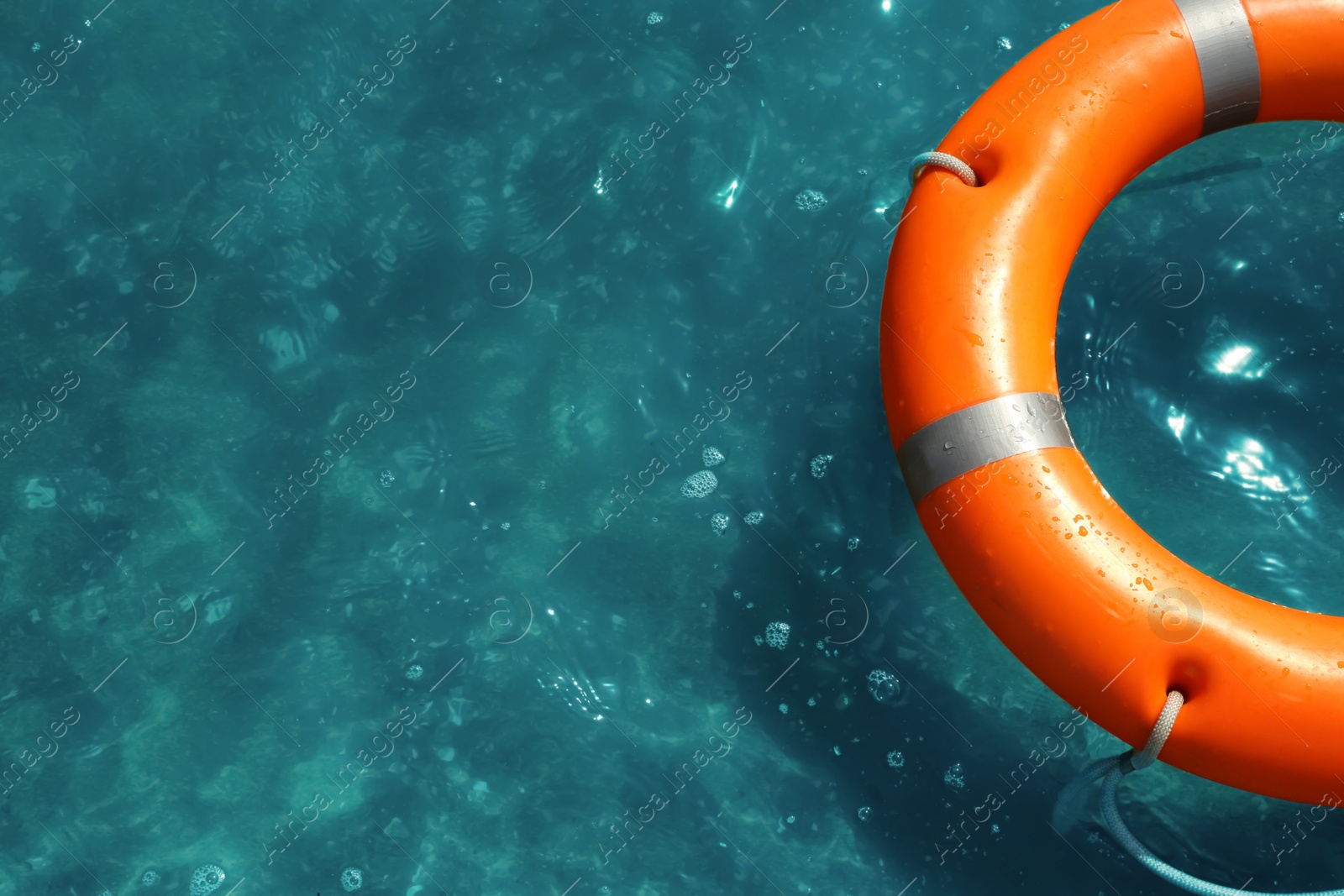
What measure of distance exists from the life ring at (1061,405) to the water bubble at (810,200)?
634 mm

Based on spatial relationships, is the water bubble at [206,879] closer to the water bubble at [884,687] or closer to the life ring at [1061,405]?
the water bubble at [884,687]

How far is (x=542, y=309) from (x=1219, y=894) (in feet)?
7.90

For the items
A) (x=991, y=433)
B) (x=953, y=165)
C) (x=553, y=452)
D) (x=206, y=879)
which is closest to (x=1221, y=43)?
(x=953, y=165)

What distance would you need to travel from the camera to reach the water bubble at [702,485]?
10.7ft

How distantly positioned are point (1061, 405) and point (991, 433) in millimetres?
246

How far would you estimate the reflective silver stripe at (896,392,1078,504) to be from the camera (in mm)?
2504

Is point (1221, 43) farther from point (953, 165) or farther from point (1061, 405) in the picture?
point (1061, 405)

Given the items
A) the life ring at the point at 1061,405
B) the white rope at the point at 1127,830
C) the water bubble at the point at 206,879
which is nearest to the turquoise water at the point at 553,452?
the water bubble at the point at 206,879

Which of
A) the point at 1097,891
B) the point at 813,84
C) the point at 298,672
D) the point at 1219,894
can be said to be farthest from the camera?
the point at 813,84

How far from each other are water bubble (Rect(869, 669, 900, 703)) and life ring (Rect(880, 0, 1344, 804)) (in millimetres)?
553

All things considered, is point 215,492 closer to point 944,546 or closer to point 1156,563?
point 944,546

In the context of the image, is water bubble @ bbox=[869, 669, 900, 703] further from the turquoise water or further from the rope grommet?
the rope grommet

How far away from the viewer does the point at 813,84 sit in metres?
3.44

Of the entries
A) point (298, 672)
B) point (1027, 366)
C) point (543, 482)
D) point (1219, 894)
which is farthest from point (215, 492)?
point (1219, 894)
